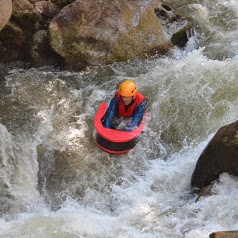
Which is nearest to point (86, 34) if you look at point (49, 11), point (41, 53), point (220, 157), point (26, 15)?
point (41, 53)

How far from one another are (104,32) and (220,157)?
3830 millimetres

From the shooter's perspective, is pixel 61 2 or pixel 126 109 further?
pixel 61 2

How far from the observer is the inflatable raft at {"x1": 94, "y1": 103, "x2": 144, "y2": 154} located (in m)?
6.38

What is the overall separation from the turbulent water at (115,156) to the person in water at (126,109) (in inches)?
13.4

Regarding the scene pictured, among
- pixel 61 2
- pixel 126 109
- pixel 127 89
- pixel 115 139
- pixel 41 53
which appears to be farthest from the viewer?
pixel 61 2

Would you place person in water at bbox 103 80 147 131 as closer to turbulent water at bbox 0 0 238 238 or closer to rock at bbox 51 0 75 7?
turbulent water at bbox 0 0 238 238

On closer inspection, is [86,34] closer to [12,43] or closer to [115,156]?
[12,43]

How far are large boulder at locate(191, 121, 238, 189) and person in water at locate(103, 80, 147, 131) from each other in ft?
4.78

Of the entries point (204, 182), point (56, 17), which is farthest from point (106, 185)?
point (56, 17)

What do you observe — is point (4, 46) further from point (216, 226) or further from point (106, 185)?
point (216, 226)

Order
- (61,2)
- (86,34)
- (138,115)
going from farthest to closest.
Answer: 1. (61,2)
2. (86,34)
3. (138,115)

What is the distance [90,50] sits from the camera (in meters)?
8.09

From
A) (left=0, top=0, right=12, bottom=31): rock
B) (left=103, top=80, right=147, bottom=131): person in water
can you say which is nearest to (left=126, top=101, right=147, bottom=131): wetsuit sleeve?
(left=103, top=80, right=147, bottom=131): person in water

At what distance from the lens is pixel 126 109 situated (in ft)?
22.2
